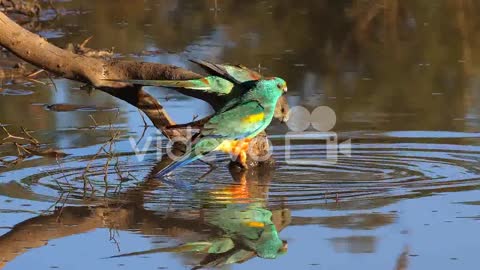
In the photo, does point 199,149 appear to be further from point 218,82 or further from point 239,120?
point 218,82

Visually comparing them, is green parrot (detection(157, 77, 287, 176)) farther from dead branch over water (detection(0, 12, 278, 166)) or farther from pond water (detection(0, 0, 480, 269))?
dead branch over water (detection(0, 12, 278, 166))

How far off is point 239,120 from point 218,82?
0.52m

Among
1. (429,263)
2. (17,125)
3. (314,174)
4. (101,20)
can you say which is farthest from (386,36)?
(429,263)

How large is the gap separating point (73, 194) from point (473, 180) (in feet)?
7.17

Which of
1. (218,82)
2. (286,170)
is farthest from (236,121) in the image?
(286,170)

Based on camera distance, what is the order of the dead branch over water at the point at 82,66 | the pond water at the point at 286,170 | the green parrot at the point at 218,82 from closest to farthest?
the pond water at the point at 286,170, the green parrot at the point at 218,82, the dead branch over water at the point at 82,66

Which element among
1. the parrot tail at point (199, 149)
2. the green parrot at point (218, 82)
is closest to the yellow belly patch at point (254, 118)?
the parrot tail at point (199, 149)

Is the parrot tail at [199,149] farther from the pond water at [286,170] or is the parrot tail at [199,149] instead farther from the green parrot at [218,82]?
the green parrot at [218,82]

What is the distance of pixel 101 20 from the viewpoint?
45.6ft

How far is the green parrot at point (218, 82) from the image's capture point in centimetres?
681

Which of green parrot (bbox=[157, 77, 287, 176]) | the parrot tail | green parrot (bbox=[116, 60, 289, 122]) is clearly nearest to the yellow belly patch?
green parrot (bbox=[157, 77, 287, 176])

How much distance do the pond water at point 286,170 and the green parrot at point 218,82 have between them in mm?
483

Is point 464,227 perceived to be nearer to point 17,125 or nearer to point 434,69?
point 17,125

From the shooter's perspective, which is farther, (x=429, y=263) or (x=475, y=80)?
(x=475, y=80)
